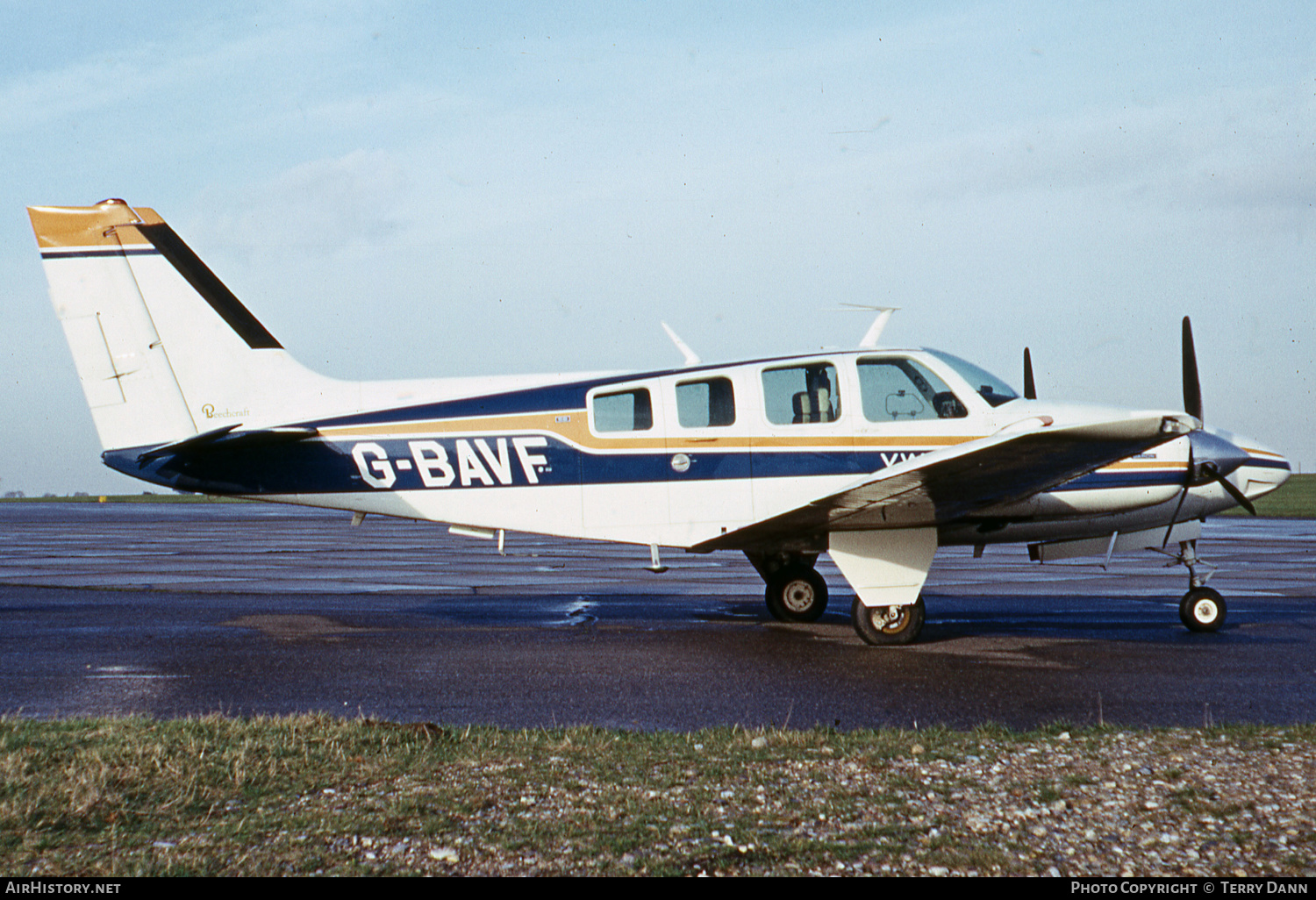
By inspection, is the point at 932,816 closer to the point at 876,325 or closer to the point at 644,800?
the point at 644,800

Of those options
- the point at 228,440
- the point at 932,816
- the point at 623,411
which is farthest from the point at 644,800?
the point at 228,440

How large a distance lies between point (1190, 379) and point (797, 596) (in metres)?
4.85

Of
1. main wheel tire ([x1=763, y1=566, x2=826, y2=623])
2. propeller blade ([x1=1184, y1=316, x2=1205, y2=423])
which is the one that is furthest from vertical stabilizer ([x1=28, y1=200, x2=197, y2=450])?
propeller blade ([x1=1184, y1=316, x2=1205, y2=423])

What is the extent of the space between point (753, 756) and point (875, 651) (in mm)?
4750

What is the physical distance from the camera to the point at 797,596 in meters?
12.4

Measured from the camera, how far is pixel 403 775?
196 inches

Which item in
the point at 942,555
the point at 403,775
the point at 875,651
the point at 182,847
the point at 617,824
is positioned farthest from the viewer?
the point at 942,555

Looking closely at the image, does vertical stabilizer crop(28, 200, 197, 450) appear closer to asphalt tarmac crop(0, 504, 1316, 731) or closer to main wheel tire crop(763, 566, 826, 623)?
asphalt tarmac crop(0, 504, 1316, 731)

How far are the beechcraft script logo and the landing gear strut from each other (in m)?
3.24

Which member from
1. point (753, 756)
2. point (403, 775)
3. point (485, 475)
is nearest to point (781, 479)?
point (485, 475)

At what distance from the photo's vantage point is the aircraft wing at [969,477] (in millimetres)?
8391

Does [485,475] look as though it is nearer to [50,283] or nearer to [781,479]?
[781,479]

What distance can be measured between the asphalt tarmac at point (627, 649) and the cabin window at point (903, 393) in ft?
7.56

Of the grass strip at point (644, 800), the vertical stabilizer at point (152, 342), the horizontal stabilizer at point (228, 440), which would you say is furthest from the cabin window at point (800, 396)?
the grass strip at point (644, 800)
